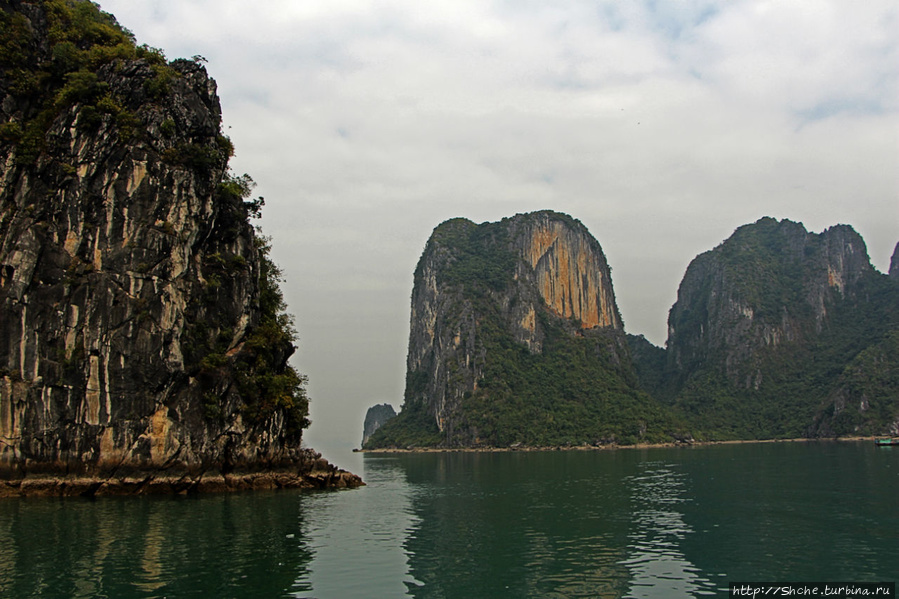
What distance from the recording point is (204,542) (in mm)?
24094

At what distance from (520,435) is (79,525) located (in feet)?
346

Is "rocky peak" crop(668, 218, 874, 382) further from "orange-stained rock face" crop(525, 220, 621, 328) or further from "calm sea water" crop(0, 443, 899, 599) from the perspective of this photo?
"calm sea water" crop(0, 443, 899, 599)

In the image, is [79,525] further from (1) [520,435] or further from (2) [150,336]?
(1) [520,435]

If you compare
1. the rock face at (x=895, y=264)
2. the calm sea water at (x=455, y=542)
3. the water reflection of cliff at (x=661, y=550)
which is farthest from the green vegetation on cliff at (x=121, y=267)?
the rock face at (x=895, y=264)

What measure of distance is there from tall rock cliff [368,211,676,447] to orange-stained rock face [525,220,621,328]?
0.30 m

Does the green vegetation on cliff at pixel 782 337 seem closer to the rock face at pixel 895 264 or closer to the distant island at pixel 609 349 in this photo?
the distant island at pixel 609 349

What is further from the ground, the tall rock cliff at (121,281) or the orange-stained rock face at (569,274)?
the orange-stained rock face at (569,274)

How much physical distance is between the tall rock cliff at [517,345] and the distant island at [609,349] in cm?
37

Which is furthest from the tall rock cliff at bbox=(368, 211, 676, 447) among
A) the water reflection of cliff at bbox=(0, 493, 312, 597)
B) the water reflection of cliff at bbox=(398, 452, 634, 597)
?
the water reflection of cliff at bbox=(0, 493, 312, 597)

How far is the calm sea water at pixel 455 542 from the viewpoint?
1831 cm

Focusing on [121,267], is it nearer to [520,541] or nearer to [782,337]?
[520,541]

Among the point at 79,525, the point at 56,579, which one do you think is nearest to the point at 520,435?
the point at 79,525

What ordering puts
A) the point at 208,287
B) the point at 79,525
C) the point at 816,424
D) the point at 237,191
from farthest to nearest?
the point at 816,424
the point at 237,191
the point at 208,287
the point at 79,525

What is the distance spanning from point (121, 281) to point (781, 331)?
170 m
